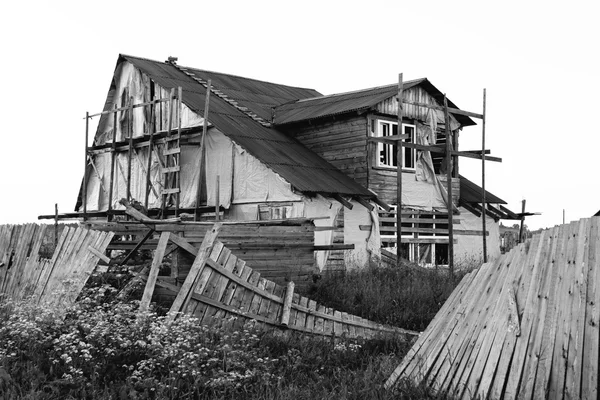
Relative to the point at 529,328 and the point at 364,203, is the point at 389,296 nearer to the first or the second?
the point at 364,203

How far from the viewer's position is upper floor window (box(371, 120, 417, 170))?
2262 cm

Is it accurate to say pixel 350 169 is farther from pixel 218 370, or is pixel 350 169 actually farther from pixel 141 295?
pixel 218 370

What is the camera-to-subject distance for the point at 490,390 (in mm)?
7629

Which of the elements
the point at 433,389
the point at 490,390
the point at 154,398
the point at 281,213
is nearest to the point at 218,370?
the point at 154,398

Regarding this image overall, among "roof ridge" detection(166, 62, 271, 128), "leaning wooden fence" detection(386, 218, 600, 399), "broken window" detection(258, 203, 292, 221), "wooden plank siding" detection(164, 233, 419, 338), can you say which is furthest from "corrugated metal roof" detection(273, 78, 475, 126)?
"leaning wooden fence" detection(386, 218, 600, 399)

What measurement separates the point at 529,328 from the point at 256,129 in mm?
17272

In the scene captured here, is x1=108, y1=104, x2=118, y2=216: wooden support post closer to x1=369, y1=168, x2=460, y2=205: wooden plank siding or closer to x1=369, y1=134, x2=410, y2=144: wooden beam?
x1=369, y1=168, x2=460, y2=205: wooden plank siding

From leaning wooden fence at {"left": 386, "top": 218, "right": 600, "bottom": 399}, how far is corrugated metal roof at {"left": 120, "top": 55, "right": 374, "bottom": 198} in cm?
1120

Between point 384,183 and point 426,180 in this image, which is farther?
point 426,180

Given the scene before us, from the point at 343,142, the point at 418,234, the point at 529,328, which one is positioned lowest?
the point at 529,328

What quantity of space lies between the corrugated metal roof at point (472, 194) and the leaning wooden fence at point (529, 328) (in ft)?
58.5

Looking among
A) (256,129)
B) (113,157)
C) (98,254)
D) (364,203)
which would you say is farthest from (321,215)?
(113,157)

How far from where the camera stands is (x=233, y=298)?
12.2 metres

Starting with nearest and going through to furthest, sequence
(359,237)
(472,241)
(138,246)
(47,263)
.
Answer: (138,246), (47,263), (359,237), (472,241)
